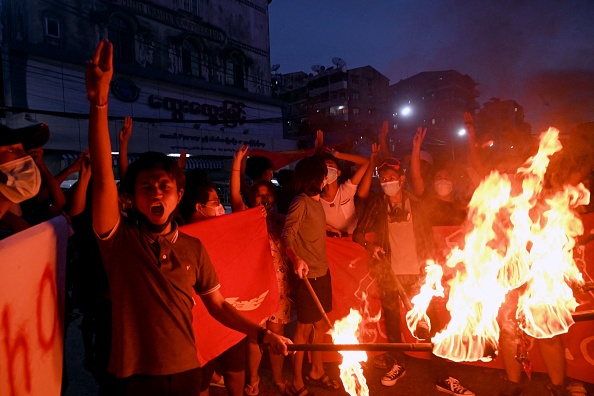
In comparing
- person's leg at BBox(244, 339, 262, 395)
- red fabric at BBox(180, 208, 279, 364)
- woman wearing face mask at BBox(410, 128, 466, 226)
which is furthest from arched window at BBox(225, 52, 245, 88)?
person's leg at BBox(244, 339, 262, 395)

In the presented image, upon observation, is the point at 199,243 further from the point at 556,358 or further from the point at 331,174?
the point at 556,358

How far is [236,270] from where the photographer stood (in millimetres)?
3891

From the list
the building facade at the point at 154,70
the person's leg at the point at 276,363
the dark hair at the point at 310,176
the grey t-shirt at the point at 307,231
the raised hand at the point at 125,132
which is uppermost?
the building facade at the point at 154,70

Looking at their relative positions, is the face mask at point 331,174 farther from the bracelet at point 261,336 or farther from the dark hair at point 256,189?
the bracelet at point 261,336

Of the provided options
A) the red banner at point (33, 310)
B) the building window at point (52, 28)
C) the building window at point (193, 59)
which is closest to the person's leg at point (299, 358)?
the red banner at point (33, 310)

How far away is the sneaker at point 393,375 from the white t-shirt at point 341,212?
5.37ft

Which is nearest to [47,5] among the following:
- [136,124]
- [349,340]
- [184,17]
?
[136,124]

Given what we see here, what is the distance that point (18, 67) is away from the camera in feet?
54.9

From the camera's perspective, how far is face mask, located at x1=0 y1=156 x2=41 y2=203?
216cm

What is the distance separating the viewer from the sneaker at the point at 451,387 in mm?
4023

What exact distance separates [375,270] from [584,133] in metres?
2.69

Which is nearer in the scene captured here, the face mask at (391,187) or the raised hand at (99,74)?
the raised hand at (99,74)

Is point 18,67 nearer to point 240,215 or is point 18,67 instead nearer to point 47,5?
point 47,5

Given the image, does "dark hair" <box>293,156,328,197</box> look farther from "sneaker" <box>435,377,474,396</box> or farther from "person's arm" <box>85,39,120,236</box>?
"sneaker" <box>435,377,474,396</box>
